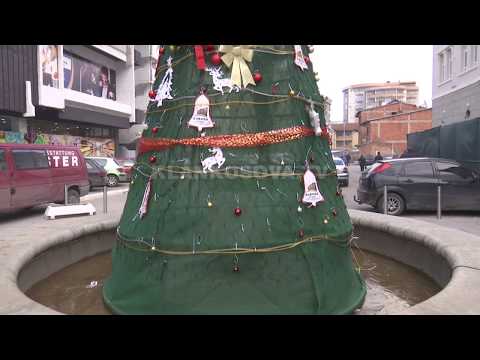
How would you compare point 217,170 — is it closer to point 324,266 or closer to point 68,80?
point 324,266

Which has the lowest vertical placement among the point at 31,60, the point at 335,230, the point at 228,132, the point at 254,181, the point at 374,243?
the point at 374,243

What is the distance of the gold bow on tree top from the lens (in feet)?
12.0

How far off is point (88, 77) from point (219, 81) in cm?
2852

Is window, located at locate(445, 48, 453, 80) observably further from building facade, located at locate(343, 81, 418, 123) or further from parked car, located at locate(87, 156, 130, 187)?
building facade, located at locate(343, 81, 418, 123)

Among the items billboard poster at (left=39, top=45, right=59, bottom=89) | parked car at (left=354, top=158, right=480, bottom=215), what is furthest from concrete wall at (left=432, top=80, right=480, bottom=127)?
billboard poster at (left=39, top=45, right=59, bottom=89)

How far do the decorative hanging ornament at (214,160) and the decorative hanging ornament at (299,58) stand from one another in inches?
47.0

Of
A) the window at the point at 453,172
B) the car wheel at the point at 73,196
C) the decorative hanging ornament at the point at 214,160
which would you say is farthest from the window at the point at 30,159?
the window at the point at 453,172

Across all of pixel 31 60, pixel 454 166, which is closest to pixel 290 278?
pixel 454 166

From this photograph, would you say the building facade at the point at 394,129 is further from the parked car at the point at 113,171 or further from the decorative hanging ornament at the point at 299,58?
the decorative hanging ornament at the point at 299,58

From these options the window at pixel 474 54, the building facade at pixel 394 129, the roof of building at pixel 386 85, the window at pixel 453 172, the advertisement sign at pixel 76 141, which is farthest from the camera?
the roof of building at pixel 386 85

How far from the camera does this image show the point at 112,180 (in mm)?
20516

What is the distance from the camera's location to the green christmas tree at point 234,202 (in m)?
3.45

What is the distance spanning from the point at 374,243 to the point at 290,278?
325 cm

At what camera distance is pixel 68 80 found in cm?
2666
